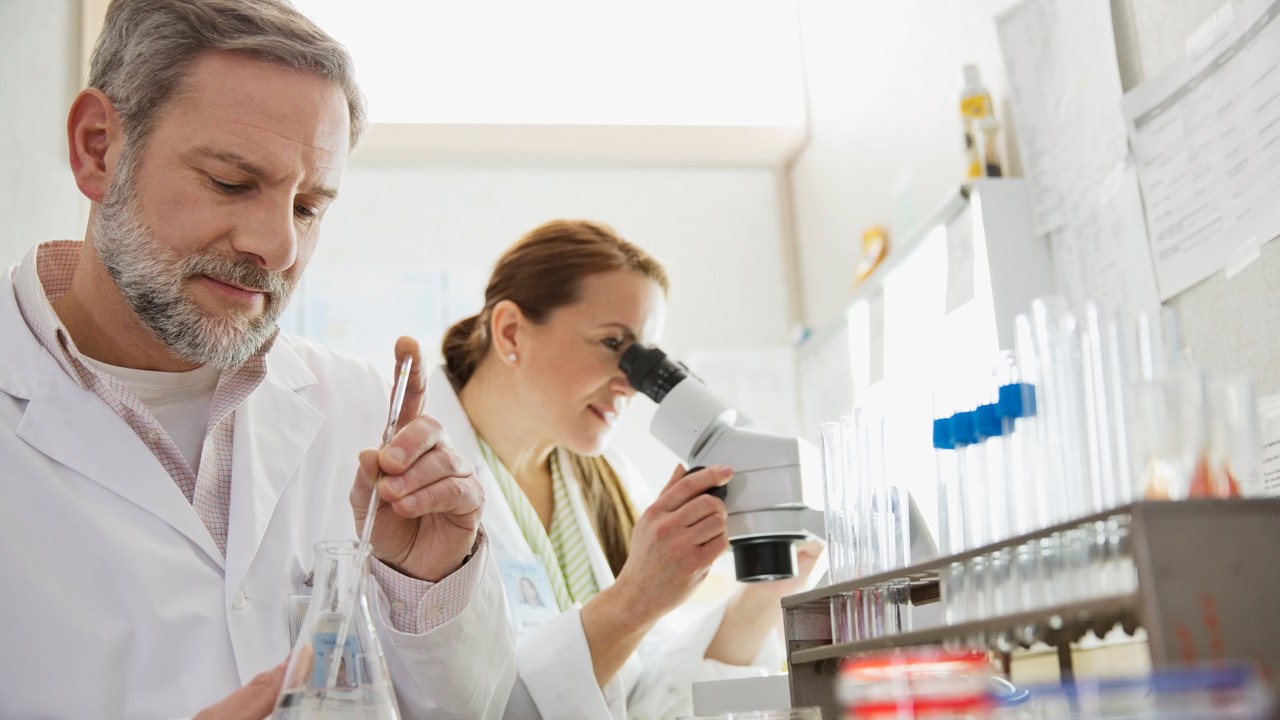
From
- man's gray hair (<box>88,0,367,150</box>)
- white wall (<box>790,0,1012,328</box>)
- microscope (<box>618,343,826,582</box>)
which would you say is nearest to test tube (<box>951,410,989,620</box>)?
microscope (<box>618,343,826,582</box>)

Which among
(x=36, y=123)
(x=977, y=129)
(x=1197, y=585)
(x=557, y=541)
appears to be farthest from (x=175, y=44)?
(x=36, y=123)

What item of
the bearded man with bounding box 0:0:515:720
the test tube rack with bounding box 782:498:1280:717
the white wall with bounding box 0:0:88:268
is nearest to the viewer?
the test tube rack with bounding box 782:498:1280:717

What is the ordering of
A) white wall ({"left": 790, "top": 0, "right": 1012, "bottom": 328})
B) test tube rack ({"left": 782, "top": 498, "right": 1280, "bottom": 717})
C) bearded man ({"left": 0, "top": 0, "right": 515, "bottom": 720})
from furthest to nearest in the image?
white wall ({"left": 790, "top": 0, "right": 1012, "bottom": 328}) → bearded man ({"left": 0, "top": 0, "right": 515, "bottom": 720}) → test tube rack ({"left": 782, "top": 498, "right": 1280, "bottom": 717})

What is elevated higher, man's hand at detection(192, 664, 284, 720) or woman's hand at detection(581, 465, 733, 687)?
woman's hand at detection(581, 465, 733, 687)

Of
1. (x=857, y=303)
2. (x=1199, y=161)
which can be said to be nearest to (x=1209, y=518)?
(x=1199, y=161)

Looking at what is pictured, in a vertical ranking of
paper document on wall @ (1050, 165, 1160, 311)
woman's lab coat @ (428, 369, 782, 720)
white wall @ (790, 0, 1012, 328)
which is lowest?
woman's lab coat @ (428, 369, 782, 720)

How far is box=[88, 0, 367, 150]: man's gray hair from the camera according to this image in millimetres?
1288

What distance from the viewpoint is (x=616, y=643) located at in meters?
1.50

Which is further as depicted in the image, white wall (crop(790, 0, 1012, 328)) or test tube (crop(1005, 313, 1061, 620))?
white wall (crop(790, 0, 1012, 328))

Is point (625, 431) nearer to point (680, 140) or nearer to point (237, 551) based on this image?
point (680, 140)

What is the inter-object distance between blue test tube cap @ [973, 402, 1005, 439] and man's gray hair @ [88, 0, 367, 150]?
90 cm

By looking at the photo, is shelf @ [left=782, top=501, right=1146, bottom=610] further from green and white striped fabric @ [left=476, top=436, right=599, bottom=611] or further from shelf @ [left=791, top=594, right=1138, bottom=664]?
green and white striped fabric @ [left=476, top=436, right=599, bottom=611]

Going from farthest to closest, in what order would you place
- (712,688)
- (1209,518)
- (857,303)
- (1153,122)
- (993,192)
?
(857,303), (993,192), (1153,122), (712,688), (1209,518)

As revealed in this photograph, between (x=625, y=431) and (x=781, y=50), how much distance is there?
3.79 ft
